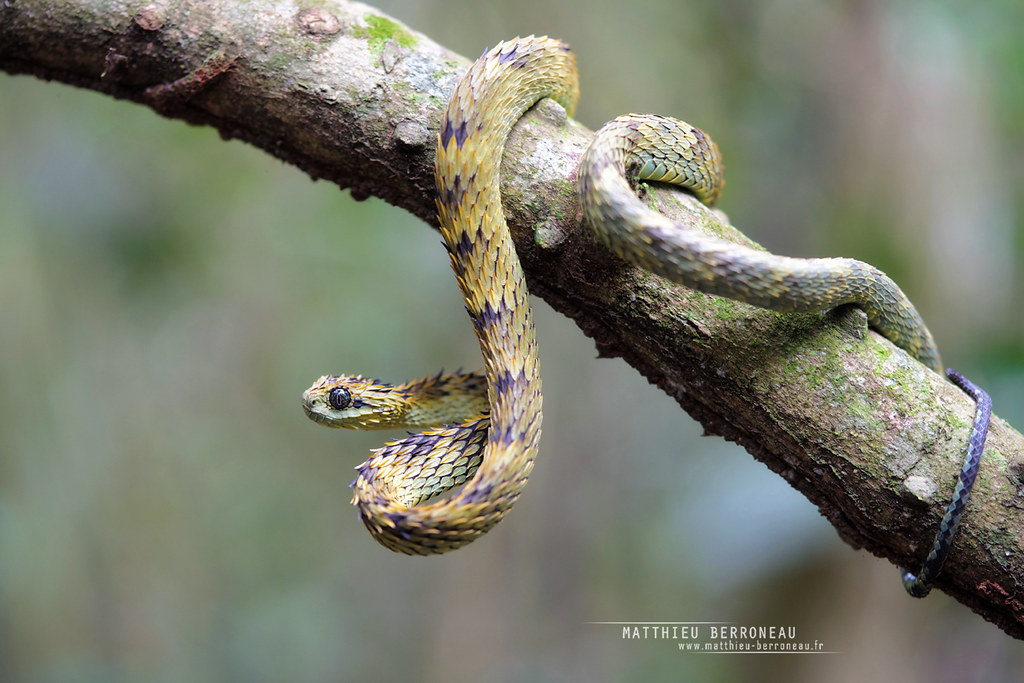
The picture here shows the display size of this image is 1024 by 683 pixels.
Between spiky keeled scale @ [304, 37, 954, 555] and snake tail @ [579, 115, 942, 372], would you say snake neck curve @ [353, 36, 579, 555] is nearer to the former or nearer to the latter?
spiky keeled scale @ [304, 37, 954, 555]

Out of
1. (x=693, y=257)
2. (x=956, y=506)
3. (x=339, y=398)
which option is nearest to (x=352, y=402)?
(x=339, y=398)

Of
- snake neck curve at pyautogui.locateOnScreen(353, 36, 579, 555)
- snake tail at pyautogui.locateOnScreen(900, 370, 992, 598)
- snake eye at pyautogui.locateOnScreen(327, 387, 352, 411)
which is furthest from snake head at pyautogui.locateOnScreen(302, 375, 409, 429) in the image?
snake tail at pyautogui.locateOnScreen(900, 370, 992, 598)

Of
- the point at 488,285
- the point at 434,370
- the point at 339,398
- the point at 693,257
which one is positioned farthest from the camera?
the point at 434,370

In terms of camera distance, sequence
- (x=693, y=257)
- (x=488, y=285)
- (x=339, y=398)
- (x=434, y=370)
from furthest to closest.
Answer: (x=434, y=370)
(x=339, y=398)
(x=488, y=285)
(x=693, y=257)

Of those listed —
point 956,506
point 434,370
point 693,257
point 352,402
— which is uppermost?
point 693,257

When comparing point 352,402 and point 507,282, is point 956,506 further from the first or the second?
point 352,402

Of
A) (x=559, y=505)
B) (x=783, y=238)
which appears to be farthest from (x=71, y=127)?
(x=783, y=238)

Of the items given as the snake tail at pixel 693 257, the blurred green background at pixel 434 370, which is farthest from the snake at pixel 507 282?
the blurred green background at pixel 434 370

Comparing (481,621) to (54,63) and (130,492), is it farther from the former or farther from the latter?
(54,63)
